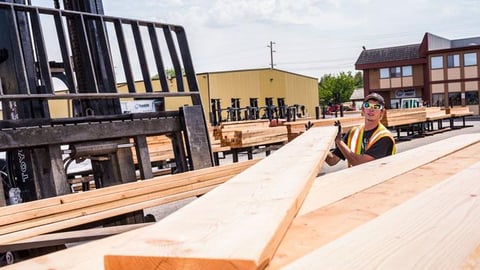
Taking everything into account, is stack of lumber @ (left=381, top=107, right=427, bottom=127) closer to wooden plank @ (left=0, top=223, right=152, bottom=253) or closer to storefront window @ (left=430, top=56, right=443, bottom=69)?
wooden plank @ (left=0, top=223, right=152, bottom=253)

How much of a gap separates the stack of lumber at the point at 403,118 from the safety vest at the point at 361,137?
14.1 meters

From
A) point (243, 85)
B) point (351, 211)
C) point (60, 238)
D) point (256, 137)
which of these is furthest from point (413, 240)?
point (243, 85)

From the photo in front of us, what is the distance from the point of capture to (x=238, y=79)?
45.1m

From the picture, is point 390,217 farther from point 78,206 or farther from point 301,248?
point 78,206

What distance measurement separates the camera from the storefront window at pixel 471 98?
50.8m

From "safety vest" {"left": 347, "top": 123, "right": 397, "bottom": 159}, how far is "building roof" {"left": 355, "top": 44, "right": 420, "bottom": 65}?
5262 centimetres

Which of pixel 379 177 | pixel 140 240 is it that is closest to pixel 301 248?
pixel 140 240

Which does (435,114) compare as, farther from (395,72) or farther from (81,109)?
(395,72)

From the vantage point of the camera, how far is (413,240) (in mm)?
1651

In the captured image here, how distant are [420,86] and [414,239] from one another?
5598 centimetres

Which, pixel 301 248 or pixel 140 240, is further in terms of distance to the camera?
pixel 301 248

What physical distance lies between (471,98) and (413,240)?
54.5 metres

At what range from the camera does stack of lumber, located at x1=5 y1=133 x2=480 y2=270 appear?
1.40 m

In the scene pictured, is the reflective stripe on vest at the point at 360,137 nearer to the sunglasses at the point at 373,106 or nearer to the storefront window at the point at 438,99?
the sunglasses at the point at 373,106
